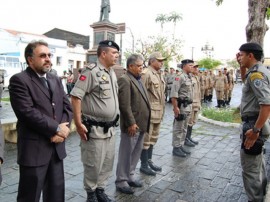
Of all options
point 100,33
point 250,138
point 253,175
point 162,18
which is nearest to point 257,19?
point 100,33

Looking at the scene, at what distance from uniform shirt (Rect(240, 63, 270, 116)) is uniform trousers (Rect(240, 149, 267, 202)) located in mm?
510

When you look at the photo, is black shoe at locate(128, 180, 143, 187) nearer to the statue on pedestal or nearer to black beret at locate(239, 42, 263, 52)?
black beret at locate(239, 42, 263, 52)

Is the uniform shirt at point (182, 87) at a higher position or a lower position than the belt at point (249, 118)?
higher

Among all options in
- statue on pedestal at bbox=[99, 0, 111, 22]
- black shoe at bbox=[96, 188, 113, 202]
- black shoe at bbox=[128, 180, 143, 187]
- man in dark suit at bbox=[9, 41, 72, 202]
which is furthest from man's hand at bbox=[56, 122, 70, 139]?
statue on pedestal at bbox=[99, 0, 111, 22]

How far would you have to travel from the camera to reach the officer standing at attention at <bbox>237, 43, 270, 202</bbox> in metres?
2.82

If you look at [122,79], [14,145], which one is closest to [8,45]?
[14,145]

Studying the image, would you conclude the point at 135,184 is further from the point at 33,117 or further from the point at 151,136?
the point at 33,117

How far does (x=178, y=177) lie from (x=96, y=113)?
76.1 inches

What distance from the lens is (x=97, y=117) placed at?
3.03 meters

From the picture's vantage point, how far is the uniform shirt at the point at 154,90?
4.27 metres

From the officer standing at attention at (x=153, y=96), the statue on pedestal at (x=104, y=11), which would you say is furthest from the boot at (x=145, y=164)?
the statue on pedestal at (x=104, y=11)

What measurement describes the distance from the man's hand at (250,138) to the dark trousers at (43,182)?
2023 mm

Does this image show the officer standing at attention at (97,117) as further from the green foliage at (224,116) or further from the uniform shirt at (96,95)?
the green foliage at (224,116)

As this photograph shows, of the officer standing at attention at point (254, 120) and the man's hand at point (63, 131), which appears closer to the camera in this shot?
the man's hand at point (63, 131)
